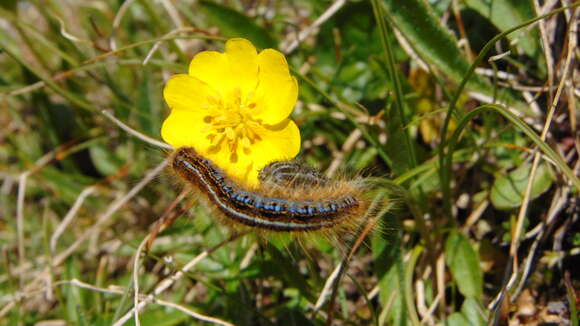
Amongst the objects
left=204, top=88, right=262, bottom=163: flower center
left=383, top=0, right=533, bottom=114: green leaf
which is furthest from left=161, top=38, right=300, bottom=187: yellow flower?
left=383, top=0, right=533, bottom=114: green leaf

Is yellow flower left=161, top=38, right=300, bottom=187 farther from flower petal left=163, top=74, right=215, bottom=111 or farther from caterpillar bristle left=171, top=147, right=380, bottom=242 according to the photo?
caterpillar bristle left=171, top=147, right=380, bottom=242

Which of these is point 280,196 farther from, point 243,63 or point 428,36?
point 428,36

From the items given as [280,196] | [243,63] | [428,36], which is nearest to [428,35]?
[428,36]

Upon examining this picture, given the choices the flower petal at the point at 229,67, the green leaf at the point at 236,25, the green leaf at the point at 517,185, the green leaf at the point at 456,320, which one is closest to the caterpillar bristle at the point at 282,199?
the flower petal at the point at 229,67

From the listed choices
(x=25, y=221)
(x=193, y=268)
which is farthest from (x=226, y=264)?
(x=25, y=221)

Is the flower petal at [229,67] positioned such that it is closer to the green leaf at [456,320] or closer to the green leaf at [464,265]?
the green leaf at [464,265]

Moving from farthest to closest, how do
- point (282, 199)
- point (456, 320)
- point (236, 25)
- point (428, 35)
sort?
1. point (236, 25)
2. point (428, 35)
3. point (456, 320)
4. point (282, 199)
